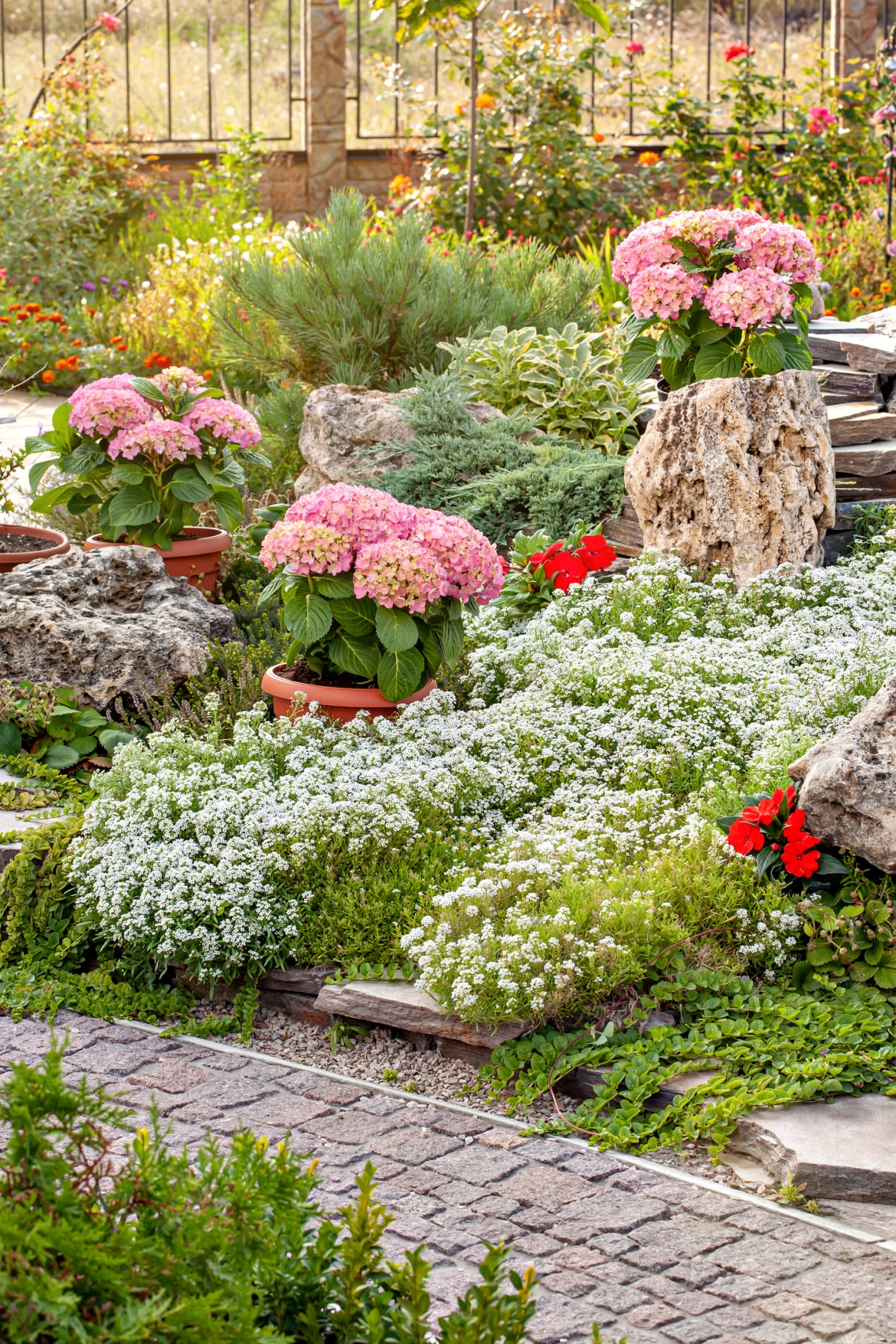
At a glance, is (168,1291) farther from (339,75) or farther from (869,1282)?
(339,75)

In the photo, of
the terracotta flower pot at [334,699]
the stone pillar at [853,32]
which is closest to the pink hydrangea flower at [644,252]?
the terracotta flower pot at [334,699]

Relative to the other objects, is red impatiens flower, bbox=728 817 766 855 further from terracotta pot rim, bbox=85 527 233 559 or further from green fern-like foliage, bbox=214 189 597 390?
green fern-like foliage, bbox=214 189 597 390

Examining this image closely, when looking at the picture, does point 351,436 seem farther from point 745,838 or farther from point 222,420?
point 745,838

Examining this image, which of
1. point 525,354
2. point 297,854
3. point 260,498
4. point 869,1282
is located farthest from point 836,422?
point 869,1282

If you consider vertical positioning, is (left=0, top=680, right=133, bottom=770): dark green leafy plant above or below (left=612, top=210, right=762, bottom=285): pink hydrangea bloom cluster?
below

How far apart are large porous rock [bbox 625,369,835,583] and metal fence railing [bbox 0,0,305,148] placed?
952cm

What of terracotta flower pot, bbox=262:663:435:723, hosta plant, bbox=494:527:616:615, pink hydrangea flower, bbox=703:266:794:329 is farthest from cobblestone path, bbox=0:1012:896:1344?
pink hydrangea flower, bbox=703:266:794:329

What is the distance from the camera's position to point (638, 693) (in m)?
4.64

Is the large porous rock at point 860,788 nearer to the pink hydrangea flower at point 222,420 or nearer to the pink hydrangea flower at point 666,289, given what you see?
the pink hydrangea flower at point 666,289

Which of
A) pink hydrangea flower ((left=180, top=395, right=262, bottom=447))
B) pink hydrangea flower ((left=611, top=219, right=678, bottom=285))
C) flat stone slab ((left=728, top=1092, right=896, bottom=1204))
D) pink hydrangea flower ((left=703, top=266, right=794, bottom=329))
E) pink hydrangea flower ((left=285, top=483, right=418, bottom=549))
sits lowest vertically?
flat stone slab ((left=728, top=1092, right=896, bottom=1204))

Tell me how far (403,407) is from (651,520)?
1536 millimetres

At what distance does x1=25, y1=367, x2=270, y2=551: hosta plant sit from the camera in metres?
5.35

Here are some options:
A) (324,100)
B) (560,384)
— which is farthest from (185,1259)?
(324,100)

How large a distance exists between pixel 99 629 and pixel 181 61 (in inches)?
683
